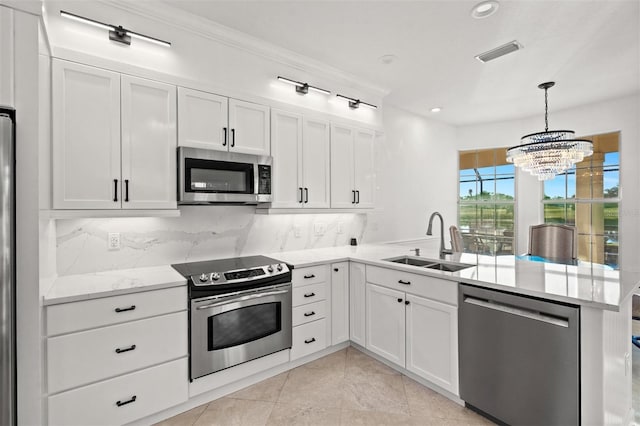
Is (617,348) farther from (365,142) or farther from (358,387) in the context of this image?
(365,142)

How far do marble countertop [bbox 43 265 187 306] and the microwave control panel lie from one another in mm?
947

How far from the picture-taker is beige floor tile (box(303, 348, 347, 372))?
2.75 metres

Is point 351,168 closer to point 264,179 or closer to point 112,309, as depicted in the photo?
point 264,179

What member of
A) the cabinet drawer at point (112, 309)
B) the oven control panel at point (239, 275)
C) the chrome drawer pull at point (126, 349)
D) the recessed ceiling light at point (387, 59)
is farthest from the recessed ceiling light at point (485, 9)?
the chrome drawer pull at point (126, 349)

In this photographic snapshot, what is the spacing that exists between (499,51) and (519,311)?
237 cm

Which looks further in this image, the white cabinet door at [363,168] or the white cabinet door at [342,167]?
the white cabinet door at [363,168]

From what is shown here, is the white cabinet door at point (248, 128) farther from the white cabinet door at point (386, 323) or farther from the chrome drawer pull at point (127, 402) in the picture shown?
the chrome drawer pull at point (127, 402)

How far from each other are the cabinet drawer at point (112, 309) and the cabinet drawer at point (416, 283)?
1527mm

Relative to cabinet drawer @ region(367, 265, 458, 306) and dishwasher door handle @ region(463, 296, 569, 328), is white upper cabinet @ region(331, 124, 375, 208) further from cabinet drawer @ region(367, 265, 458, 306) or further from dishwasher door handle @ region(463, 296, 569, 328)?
dishwasher door handle @ region(463, 296, 569, 328)

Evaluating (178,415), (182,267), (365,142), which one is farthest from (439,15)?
(178,415)

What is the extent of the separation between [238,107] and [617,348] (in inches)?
116

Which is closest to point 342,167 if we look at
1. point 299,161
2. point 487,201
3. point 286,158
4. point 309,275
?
point 299,161

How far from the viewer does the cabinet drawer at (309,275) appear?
2.67 m

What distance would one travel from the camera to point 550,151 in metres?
3.32
